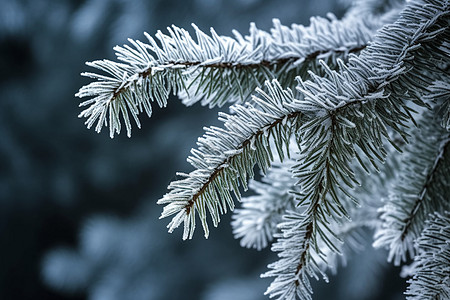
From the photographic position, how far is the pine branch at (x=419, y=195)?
44 cm

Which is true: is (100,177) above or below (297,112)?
above

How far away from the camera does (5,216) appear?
93.4 inches

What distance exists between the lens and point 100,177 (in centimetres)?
218

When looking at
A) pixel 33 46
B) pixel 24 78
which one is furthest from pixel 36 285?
pixel 33 46

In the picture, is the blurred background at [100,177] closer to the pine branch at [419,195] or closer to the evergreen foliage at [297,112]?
the pine branch at [419,195]

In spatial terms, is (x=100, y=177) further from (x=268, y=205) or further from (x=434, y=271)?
(x=434, y=271)

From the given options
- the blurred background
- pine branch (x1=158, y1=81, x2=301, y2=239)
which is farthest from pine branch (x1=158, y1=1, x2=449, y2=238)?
the blurred background

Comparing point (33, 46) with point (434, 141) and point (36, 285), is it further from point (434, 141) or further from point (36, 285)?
point (434, 141)

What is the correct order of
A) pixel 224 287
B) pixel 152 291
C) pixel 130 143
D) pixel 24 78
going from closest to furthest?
pixel 224 287 < pixel 152 291 < pixel 130 143 < pixel 24 78

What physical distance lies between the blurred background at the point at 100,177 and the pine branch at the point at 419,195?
41.8 inches

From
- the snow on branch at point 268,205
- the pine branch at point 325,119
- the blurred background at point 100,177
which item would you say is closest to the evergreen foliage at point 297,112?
the pine branch at point 325,119

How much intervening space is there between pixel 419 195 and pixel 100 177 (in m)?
1.93

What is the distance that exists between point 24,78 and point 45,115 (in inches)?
11.4

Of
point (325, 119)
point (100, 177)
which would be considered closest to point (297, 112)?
point (325, 119)
